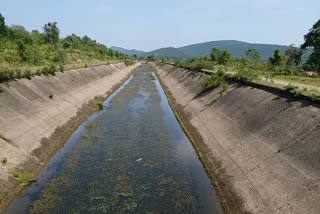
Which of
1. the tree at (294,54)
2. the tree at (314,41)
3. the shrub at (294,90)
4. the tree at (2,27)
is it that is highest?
the shrub at (294,90)

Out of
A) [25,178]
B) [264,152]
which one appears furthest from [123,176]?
[264,152]

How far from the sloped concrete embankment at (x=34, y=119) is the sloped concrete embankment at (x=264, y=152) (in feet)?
36.8

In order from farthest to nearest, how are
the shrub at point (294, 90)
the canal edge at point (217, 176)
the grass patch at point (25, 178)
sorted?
the shrub at point (294, 90) < the grass patch at point (25, 178) < the canal edge at point (217, 176)

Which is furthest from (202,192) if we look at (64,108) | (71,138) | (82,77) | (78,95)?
(82,77)

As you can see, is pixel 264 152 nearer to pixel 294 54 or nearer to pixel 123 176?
pixel 123 176

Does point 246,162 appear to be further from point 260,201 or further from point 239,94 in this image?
point 239,94

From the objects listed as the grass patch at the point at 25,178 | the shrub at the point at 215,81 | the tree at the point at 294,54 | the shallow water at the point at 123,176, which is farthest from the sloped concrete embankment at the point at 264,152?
the tree at the point at 294,54

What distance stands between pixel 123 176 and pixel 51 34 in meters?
99.3

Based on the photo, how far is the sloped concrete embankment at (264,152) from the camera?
15812mm

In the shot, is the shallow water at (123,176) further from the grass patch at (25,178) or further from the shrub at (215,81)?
the shrub at (215,81)

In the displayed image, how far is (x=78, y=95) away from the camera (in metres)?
48.2

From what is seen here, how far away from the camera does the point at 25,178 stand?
67.1ft

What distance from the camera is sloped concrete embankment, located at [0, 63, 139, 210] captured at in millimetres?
21719

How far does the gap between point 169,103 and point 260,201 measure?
120 ft
